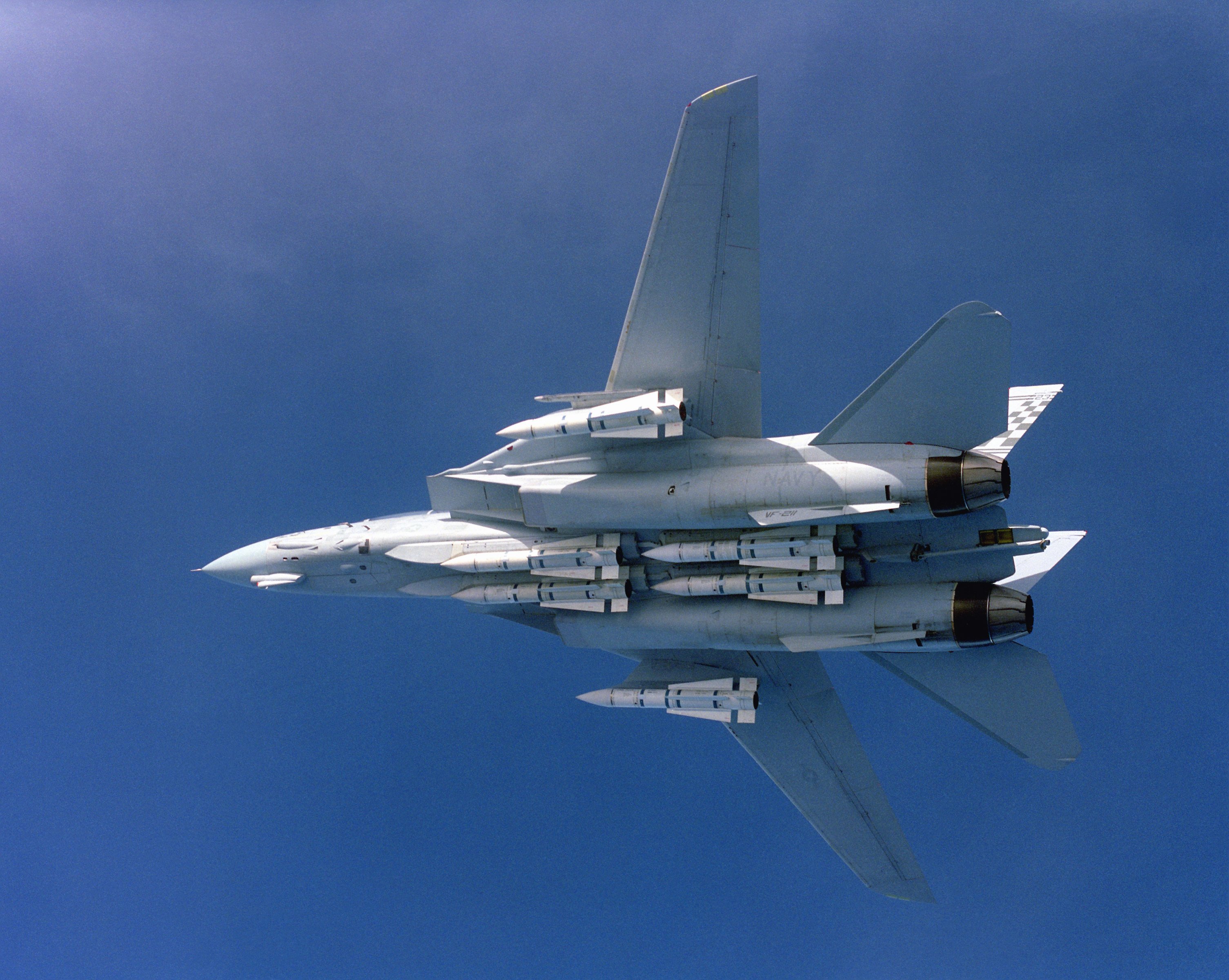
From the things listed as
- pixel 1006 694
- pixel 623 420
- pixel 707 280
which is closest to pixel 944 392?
pixel 707 280

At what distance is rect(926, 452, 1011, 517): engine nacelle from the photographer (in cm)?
1738

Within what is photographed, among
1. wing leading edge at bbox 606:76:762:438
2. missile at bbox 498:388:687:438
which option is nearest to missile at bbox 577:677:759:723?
wing leading edge at bbox 606:76:762:438

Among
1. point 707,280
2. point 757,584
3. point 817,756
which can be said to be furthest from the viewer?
point 817,756

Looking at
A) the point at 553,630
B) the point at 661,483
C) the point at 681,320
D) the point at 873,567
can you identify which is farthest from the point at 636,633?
the point at 681,320

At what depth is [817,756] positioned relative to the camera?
943 inches

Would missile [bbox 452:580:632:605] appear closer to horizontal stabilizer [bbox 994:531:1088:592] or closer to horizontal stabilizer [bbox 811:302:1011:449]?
horizontal stabilizer [bbox 811:302:1011:449]

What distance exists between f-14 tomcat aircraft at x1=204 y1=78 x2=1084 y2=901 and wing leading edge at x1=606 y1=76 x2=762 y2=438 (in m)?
0.04

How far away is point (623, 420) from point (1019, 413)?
29.2ft

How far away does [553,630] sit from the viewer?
22.8m

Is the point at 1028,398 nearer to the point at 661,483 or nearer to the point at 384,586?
the point at 661,483

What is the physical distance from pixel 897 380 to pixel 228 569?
1739 centimetres

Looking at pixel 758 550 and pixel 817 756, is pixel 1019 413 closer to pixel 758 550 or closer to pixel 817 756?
pixel 758 550

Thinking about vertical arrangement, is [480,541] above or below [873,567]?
above

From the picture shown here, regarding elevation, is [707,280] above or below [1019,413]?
above
